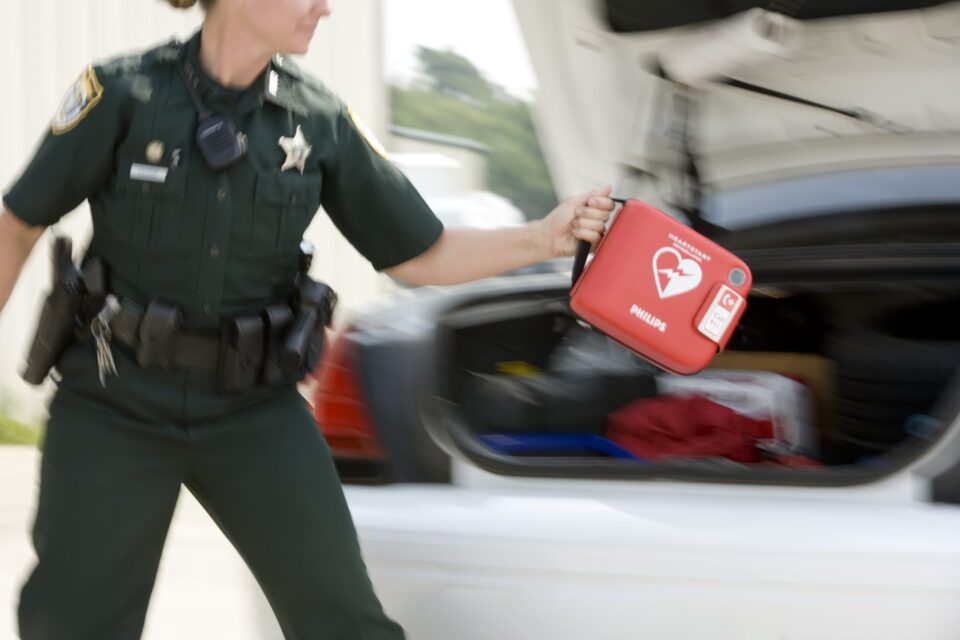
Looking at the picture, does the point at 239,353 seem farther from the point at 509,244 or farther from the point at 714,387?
the point at 714,387

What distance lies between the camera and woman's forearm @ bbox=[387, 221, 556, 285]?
6.53 feet

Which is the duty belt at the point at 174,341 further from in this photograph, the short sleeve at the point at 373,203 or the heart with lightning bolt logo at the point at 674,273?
the heart with lightning bolt logo at the point at 674,273

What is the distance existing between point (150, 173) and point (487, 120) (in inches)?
854

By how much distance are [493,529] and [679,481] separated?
11.1 inches

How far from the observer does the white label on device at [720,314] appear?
1.90 meters

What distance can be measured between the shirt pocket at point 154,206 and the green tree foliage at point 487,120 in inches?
751

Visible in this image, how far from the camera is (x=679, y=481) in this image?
186 centimetres

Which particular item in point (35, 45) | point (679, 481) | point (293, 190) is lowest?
point (35, 45)

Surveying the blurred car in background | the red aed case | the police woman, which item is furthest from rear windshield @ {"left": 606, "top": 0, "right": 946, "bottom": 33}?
the police woman

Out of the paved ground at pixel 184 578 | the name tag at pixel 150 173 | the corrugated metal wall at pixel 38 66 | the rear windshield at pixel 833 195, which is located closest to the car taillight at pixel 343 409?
the name tag at pixel 150 173

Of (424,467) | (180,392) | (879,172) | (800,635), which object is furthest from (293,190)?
(879,172)

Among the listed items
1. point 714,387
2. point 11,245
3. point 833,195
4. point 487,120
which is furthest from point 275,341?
point 487,120

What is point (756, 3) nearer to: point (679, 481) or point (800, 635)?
point (679, 481)

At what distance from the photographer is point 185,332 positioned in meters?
1.76
